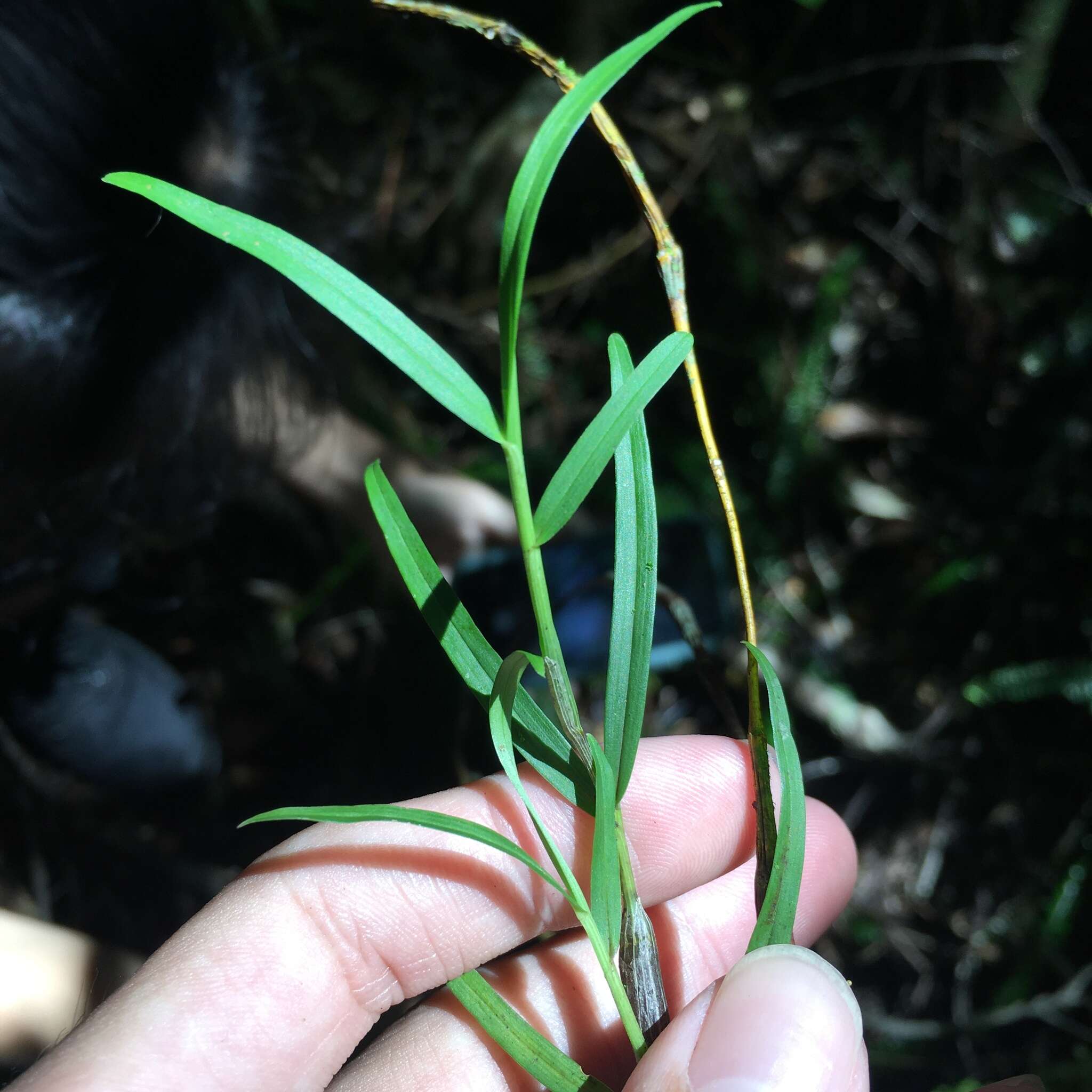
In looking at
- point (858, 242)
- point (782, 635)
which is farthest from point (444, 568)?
point (858, 242)

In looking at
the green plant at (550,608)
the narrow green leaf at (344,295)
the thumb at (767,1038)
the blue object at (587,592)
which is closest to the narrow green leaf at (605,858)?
the green plant at (550,608)

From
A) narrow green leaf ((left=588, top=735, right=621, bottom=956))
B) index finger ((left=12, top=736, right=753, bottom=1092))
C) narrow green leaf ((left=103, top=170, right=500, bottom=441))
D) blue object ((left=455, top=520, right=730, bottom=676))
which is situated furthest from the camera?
blue object ((left=455, top=520, right=730, bottom=676))

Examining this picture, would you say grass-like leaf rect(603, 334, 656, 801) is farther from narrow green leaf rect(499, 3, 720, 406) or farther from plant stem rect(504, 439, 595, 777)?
narrow green leaf rect(499, 3, 720, 406)

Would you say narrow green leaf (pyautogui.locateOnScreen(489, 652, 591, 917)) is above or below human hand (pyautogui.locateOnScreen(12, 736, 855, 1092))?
above

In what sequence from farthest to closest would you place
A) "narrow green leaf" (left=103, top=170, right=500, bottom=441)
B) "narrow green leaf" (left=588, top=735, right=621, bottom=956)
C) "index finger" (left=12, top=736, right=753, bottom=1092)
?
"index finger" (left=12, top=736, right=753, bottom=1092)
"narrow green leaf" (left=588, top=735, right=621, bottom=956)
"narrow green leaf" (left=103, top=170, right=500, bottom=441)

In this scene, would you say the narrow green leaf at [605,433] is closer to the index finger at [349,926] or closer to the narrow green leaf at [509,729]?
the narrow green leaf at [509,729]

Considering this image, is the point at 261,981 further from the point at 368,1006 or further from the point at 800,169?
the point at 800,169

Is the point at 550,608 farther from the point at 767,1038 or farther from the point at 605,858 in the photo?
the point at 767,1038

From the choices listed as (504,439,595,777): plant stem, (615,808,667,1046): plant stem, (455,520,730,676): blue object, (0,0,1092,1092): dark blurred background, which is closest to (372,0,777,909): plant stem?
(504,439,595,777): plant stem
